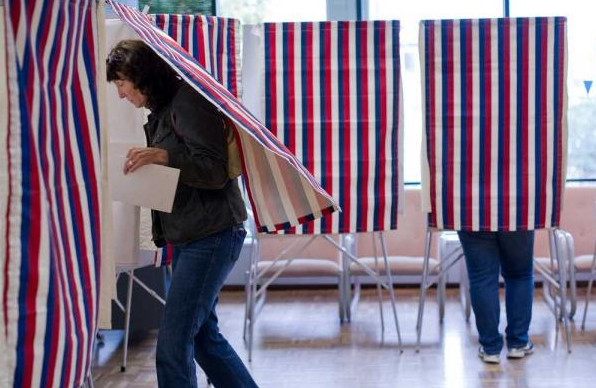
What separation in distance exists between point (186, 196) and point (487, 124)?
1.96 metres

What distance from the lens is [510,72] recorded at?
4.27m

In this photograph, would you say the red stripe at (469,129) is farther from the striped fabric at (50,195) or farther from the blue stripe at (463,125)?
the striped fabric at (50,195)

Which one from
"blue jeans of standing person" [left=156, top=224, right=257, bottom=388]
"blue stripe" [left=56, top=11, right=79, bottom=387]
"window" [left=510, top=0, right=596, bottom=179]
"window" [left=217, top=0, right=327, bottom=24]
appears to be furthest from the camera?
"window" [left=217, top=0, right=327, bottom=24]

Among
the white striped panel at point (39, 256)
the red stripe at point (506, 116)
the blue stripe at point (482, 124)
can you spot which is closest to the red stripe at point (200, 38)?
the blue stripe at point (482, 124)

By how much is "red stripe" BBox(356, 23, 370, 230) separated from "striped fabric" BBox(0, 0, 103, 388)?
2465mm

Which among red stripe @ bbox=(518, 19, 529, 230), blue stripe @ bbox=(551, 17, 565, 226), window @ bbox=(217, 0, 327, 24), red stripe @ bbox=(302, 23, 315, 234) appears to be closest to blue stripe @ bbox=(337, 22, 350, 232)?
red stripe @ bbox=(302, 23, 315, 234)

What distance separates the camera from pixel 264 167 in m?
2.86

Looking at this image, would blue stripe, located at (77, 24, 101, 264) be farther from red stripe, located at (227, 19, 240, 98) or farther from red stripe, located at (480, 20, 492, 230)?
red stripe, located at (480, 20, 492, 230)

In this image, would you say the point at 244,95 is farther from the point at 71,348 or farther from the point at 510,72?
the point at 71,348

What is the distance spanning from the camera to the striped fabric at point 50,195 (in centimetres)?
168

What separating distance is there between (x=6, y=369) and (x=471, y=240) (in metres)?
2.97

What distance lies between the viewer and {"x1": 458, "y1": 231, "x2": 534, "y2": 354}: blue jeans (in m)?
4.32

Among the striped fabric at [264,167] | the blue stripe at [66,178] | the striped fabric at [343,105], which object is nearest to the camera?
the blue stripe at [66,178]

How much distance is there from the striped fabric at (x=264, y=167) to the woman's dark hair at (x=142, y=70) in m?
0.08
